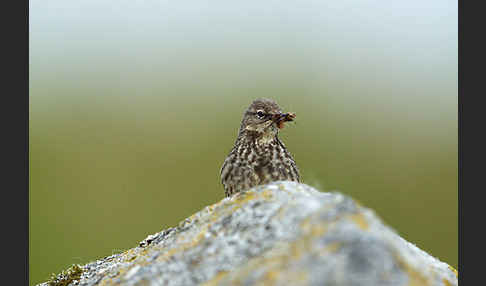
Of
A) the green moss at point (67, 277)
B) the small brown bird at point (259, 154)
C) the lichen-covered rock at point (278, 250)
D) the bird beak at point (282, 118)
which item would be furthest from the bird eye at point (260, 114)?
the green moss at point (67, 277)

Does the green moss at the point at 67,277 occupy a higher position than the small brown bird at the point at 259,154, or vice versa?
the small brown bird at the point at 259,154

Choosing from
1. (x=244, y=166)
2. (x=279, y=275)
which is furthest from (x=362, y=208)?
(x=244, y=166)

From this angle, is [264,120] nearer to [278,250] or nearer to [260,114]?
[260,114]

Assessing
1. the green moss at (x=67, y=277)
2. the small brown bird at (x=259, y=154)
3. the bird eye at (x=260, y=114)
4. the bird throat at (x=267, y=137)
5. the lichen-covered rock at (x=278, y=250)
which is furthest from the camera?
the bird eye at (x=260, y=114)

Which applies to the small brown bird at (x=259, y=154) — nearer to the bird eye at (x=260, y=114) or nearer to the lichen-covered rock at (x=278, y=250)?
the bird eye at (x=260, y=114)

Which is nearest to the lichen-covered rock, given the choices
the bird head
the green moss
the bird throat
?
the green moss

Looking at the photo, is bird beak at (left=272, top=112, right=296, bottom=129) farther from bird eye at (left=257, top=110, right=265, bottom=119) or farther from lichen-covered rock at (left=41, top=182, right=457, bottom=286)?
lichen-covered rock at (left=41, top=182, right=457, bottom=286)

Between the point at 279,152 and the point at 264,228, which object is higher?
the point at 279,152

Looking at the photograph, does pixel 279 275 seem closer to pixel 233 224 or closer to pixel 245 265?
pixel 245 265
